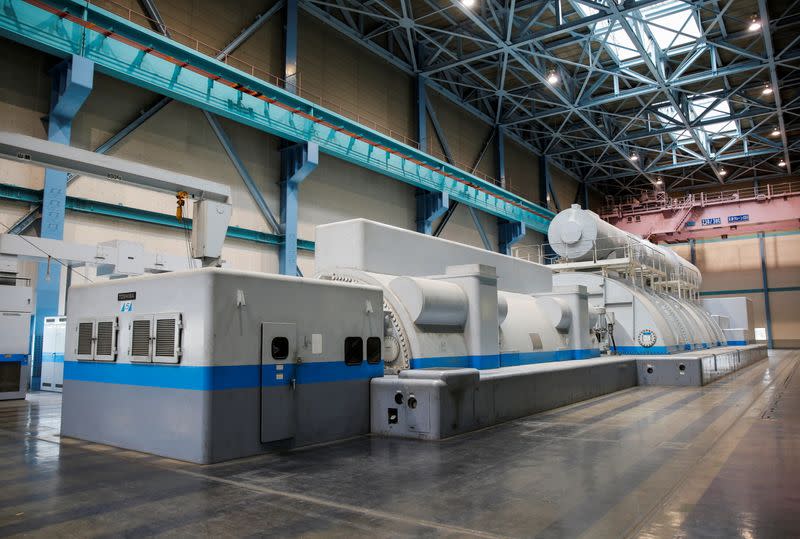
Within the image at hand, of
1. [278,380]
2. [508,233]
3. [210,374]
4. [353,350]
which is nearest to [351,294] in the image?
[353,350]

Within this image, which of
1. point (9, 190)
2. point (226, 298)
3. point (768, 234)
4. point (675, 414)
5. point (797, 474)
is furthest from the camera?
point (768, 234)

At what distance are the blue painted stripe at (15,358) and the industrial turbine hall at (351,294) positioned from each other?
5 cm

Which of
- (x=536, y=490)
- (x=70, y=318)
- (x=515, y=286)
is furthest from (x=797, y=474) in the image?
(x=515, y=286)

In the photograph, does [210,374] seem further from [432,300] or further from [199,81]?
[199,81]

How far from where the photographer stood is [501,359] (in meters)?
10.2

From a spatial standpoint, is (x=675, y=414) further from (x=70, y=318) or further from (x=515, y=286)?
(x=70, y=318)

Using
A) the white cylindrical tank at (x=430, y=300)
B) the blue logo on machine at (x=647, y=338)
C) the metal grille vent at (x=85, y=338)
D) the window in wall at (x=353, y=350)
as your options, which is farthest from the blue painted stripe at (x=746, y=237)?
the metal grille vent at (x=85, y=338)

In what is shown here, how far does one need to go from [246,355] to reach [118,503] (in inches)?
74.2

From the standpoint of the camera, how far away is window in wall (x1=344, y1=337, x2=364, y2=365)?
694 centimetres

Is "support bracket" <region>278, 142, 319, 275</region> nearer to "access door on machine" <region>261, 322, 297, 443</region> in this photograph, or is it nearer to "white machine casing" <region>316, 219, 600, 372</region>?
"white machine casing" <region>316, 219, 600, 372</region>

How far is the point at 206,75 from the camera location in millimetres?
13445

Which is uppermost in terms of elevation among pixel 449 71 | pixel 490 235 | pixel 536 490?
pixel 449 71

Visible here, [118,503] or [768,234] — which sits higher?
[768,234]

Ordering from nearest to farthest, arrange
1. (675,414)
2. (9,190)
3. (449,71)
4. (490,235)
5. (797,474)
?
(797,474) → (675,414) → (9,190) → (449,71) → (490,235)
